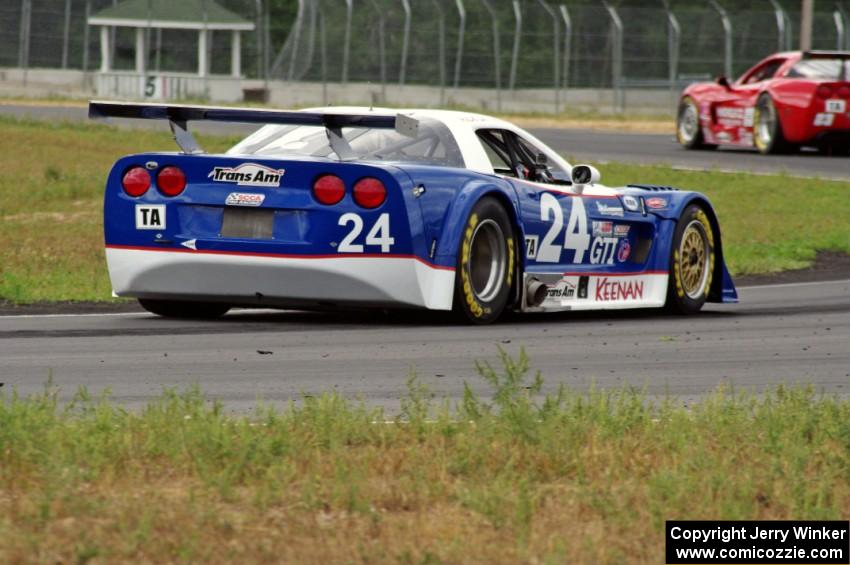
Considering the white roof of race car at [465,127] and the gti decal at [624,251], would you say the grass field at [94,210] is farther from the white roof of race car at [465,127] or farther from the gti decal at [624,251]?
the gti decal at [624,251]

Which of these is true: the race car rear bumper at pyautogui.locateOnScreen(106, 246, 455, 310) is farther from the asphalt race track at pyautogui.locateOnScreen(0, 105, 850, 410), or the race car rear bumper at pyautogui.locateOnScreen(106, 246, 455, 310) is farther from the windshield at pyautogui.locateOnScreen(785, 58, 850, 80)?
the windshield at pyautogui.locateOnScreen(785, 58, 850, 80)

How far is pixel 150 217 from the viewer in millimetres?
9188

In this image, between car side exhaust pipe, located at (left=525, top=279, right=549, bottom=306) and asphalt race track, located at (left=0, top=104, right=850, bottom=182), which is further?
asphalt race track, located at (left=0, top=104, right=850, bottom=182)

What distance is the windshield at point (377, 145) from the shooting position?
9.52 meters

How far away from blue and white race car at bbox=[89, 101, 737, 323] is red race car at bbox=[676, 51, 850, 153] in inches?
648

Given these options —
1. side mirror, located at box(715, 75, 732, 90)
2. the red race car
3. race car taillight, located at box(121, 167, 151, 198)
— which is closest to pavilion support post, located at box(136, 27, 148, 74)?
→ the red race car

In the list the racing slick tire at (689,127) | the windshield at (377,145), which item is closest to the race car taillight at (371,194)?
the windshield at (377,145)

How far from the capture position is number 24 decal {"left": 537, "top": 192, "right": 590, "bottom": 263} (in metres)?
9.86

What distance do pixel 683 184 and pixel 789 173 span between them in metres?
2.78

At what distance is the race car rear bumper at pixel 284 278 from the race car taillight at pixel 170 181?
0.32 meters

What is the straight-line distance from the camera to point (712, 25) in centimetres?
4406

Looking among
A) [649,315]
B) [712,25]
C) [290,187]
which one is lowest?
[649,315]

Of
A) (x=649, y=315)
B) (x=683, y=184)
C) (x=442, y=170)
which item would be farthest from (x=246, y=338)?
(x=683, y=184)

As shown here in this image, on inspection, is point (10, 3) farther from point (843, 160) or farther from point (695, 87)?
point (843, 160)
